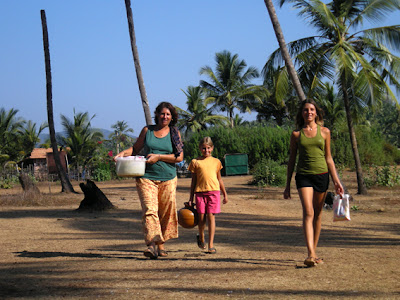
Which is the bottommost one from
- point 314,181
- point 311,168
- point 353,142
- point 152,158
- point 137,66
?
point 314,181

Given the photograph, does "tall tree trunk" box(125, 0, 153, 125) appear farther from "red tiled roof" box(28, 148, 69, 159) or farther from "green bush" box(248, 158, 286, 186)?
"red tiled roof" box(28, 148, 69, 159)

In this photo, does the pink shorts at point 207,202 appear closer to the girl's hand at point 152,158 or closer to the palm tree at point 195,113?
the girl's hand at point 152,158

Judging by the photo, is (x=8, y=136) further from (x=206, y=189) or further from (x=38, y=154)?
(x=206, y=189)

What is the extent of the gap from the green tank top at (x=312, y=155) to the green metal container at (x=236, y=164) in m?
27.4

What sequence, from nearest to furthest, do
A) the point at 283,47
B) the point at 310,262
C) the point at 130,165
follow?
the point at 310,262 < the point at 130,165 < the point at 283,47

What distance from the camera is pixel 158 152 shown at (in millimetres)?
6277

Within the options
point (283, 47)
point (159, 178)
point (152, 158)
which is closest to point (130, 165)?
point (152, 158)

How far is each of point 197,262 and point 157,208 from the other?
76 centimetres

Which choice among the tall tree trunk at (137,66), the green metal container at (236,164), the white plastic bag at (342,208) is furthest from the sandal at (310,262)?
the green metal container at (236,164)

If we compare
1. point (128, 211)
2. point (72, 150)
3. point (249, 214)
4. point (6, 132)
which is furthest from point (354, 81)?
point (6, 132)

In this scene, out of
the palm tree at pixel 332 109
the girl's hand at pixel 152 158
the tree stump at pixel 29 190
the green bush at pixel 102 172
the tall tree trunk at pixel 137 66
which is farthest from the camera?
the palm tree at pixel 332 109

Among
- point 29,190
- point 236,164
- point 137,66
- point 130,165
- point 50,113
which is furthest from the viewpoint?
point 236,164

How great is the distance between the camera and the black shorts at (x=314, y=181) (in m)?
5.77

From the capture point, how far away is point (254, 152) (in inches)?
1437
